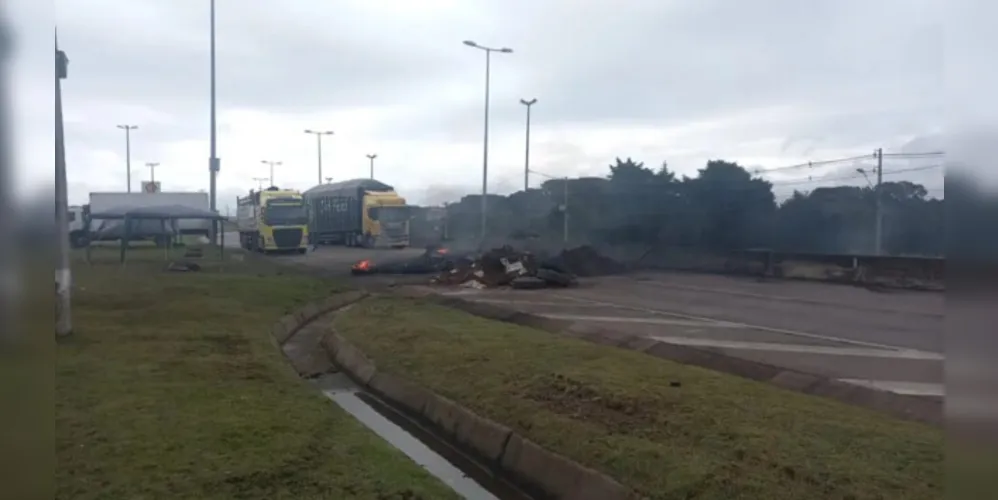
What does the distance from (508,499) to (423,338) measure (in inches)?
236

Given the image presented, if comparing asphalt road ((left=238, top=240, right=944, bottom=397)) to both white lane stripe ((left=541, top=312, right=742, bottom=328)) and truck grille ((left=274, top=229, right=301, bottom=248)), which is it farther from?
truck grille ((left=274, top=229, right=301, bottom=248))

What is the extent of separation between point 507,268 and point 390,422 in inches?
571

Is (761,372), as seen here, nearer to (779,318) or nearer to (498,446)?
(498,446)

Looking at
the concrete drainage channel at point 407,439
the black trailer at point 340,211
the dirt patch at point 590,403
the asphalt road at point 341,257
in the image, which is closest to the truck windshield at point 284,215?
the asphalt road at point 341,257

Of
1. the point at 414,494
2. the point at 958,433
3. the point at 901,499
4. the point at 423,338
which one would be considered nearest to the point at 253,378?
the point at 423,338

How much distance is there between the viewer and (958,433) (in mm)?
2039

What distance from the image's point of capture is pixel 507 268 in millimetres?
23891

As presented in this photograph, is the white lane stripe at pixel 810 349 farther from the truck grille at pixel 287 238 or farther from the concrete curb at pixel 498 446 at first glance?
the truck grille at pixel 287 238

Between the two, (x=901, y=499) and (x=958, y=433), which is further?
(x=901, y=499)

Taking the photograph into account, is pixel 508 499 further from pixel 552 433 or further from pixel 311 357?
pixel 311 357

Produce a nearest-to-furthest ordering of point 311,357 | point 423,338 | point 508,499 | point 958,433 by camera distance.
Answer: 1. point 958,433
2. point 508,499
3. point 423,338
4. point 311,357

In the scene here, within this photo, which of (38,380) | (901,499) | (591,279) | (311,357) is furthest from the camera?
(591,279)

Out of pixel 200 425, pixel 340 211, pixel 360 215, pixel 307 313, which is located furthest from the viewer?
pixel 340 211

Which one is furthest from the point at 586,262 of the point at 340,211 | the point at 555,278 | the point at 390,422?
the point at 340,211
